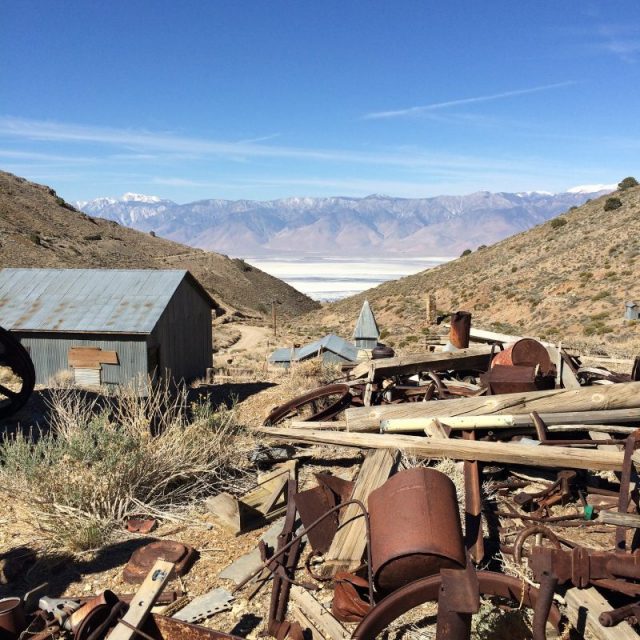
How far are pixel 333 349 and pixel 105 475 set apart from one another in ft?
67.0

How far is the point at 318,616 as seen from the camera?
4.23m

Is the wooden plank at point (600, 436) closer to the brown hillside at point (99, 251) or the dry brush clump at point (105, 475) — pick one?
the dry brush clump at point (105, 475)

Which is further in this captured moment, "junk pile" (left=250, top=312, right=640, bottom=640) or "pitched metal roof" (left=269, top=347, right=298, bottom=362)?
"pitched metal roof" (left=269, top=347, right=298, bottom=362)

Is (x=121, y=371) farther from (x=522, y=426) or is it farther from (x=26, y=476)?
(x=522, y=426)

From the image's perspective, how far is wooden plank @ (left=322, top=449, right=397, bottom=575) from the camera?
4461 millimetres

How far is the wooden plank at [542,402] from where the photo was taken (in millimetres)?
6660

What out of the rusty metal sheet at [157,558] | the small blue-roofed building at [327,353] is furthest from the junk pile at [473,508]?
the small blue-roofed building at [327,353]

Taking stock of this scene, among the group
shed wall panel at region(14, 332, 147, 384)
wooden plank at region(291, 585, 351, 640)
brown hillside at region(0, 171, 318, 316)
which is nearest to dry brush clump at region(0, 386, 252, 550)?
wooden plank at region(291, 585, 351, 640)

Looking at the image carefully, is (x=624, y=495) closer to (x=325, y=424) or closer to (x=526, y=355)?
(x=526, y=355)

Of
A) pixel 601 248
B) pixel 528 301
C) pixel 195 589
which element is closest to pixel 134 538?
pixel 195 589

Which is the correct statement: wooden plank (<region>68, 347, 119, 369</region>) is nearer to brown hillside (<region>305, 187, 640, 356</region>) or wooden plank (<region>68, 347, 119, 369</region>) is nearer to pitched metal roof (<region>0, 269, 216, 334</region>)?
pitched metal roof (<region>0, 269, 216, 334</region>)

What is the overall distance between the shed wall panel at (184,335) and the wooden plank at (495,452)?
1311 cm

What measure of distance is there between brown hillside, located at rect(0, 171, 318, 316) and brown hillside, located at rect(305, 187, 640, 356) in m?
14.9

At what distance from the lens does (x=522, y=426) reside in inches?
258
